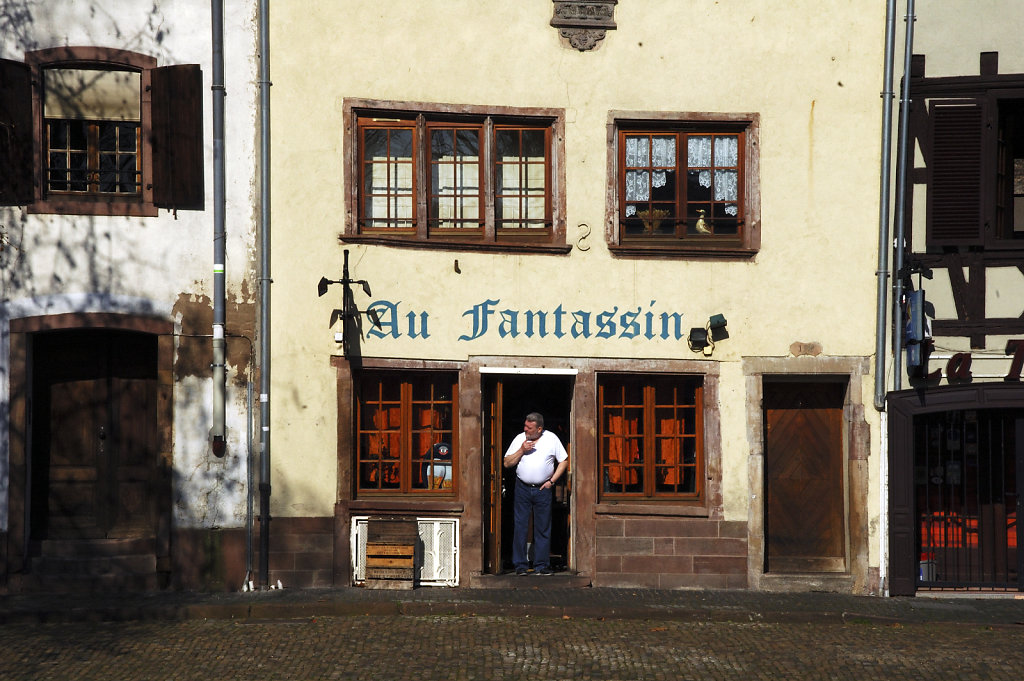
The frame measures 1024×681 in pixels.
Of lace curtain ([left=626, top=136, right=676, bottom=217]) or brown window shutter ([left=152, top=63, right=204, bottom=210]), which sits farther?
lace curtain ([left=626, top=136, right=676, bottom=217])

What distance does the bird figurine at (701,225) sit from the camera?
14.2 metres

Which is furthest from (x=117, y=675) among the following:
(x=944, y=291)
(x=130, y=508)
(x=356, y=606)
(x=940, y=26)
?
(x=940, y=26)

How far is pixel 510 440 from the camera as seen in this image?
14406 mm

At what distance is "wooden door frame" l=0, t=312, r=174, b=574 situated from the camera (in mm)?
13086

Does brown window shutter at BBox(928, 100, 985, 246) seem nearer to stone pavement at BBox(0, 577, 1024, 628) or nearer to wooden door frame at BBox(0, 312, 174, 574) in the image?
stone pavement at BBox(0, 577, 1024, 628)

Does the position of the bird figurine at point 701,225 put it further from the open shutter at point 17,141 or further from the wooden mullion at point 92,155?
the open shutter at point 17,141

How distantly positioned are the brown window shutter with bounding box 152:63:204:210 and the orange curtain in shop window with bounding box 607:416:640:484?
518 centimetres

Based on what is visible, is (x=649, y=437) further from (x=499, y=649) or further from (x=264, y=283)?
(x=264, y=283)

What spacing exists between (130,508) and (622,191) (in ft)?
21.0

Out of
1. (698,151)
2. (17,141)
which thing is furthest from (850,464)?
(17,141)

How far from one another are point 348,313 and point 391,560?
267 centimetres

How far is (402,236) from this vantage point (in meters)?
13.7

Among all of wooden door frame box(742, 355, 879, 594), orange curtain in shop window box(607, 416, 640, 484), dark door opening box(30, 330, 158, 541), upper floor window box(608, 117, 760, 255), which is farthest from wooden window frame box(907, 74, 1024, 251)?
dark door opening box(30, 330, 158, 541)

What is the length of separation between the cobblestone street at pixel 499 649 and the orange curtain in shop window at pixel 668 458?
2.13 m
